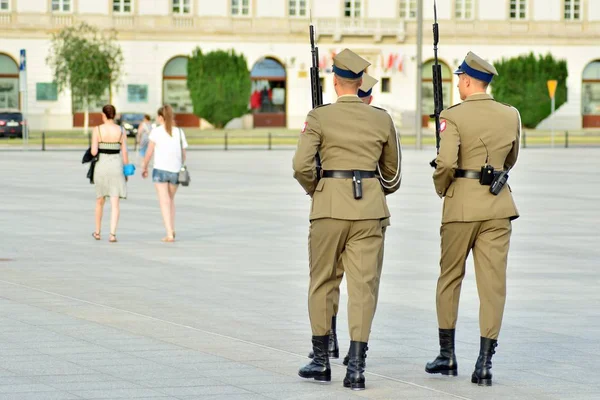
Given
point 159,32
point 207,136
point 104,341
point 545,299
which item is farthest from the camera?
point 159,32

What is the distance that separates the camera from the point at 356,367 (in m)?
7.88

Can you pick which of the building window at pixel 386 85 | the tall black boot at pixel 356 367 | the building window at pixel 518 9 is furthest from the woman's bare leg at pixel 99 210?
the building window at pixel 518 9

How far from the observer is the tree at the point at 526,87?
7675 centimetres

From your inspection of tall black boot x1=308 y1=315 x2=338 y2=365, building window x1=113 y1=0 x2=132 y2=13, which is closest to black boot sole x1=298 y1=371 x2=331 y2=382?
tall black boot x1=308 y1=315 x2=338 y2=365

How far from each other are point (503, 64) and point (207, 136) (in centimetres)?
2056

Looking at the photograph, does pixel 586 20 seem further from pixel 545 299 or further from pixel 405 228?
pixel 545 299

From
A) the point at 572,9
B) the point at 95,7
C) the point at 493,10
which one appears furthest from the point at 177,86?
the point at 572,9

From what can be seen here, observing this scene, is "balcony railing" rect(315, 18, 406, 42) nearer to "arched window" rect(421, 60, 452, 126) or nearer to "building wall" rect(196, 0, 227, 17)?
"arched window" rect(421, 60, 452, 126)

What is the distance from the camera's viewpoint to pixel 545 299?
11828 mm

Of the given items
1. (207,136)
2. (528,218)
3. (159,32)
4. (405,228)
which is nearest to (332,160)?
(405,228)

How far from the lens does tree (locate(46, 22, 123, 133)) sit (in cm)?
6788

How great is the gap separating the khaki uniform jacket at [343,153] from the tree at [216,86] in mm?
66075

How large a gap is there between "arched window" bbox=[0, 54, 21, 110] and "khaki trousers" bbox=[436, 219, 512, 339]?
224ft

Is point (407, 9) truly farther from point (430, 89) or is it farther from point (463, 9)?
point (430, 89)
